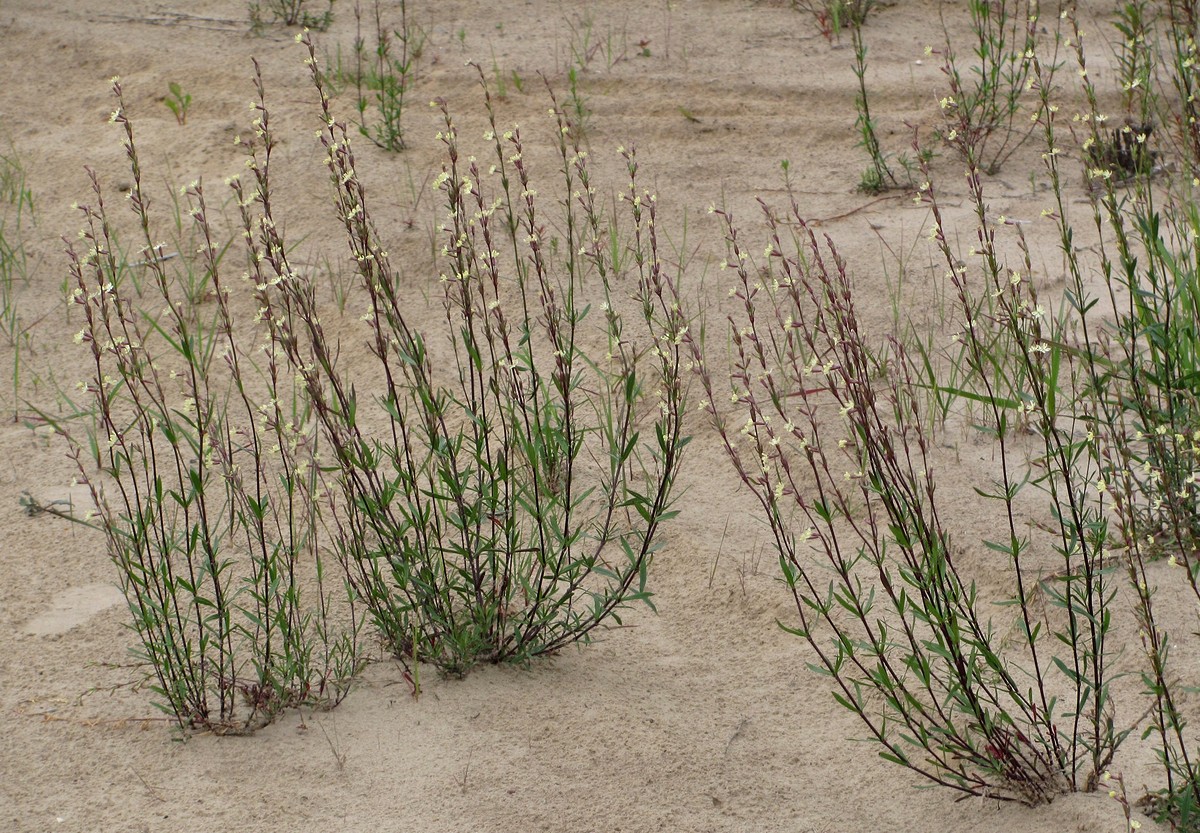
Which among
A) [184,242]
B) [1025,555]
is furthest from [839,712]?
[184,242]

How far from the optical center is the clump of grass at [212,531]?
277cm

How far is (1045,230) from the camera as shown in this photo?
518cm

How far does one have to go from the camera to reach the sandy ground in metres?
2.76

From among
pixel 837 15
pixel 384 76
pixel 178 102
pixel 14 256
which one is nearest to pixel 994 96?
pixel 837 15

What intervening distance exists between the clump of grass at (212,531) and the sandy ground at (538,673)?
104 millimetres

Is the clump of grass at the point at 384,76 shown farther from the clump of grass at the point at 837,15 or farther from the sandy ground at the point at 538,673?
the clump of grass at the point at 837,15

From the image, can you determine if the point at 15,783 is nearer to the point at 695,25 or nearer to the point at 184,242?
the point at 184,242

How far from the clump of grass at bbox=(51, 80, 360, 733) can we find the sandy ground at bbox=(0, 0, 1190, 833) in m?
0.10

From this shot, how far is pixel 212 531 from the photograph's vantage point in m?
3.49

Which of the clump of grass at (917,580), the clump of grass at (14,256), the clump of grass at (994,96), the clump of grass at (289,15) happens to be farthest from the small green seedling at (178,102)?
the clump of grass at (994,96)

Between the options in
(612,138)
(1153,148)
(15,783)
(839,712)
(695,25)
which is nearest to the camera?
(15,783)

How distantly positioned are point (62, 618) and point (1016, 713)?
2391 mm

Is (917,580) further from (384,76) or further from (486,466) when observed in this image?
(384,76)

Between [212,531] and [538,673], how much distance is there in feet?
3.25
